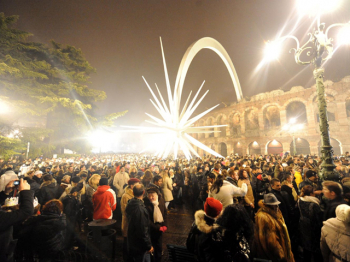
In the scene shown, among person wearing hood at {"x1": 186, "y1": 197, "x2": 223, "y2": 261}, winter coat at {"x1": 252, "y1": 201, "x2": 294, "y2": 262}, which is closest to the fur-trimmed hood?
person wearing hood at {"x1": 186, "y1": 197, "x2": 223, "y2": 261}

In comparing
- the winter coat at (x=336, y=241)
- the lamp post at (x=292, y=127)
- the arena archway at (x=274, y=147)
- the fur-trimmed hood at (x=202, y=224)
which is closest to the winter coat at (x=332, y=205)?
the winter coat at (x=336, y=241)

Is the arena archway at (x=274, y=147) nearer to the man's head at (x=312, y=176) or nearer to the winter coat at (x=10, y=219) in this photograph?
the man's head at (x=312, y=176)

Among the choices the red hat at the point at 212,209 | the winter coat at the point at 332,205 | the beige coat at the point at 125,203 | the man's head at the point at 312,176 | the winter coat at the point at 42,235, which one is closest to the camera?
the red hat at the point at 212,209

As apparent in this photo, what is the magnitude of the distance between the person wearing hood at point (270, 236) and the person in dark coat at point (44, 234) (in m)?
2.93

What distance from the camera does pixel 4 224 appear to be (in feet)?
6.40

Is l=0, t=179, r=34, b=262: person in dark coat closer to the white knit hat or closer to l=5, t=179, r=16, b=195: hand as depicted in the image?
l=5, t=179, r=16, b=195: hand

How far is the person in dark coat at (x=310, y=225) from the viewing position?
2.84 metres

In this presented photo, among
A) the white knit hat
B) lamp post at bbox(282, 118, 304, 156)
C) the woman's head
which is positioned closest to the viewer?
the white knit hat

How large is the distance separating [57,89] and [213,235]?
23493 mm

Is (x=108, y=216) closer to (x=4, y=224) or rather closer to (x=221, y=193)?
(x=4, y=224)

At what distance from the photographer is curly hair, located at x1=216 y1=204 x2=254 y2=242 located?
1.69m

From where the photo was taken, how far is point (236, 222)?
1691 millimetres

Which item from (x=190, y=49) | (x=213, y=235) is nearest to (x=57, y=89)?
(x=190, y=49)

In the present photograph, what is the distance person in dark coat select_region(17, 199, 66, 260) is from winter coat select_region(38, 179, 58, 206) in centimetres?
185
